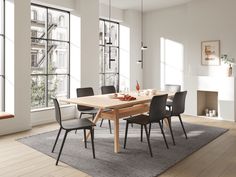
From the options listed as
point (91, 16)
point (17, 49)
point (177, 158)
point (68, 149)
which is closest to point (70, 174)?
point (68, 149)

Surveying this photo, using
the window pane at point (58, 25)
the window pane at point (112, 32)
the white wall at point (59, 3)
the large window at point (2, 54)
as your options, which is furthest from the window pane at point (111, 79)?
the large window at point (2, 54)

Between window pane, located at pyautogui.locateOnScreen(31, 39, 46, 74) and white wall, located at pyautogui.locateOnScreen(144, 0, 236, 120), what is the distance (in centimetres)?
337

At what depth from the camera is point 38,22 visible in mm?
5766

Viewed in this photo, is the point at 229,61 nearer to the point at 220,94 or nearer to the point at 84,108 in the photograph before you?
the point at 220,94

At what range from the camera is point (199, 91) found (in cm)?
657

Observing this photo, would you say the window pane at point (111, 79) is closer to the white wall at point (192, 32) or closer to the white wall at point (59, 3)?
the white wall at point (192, 32)

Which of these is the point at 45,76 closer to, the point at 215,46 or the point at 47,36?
the point at 47,36

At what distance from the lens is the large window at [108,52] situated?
7.26 m

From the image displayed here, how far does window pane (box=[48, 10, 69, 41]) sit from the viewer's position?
5.98 meters

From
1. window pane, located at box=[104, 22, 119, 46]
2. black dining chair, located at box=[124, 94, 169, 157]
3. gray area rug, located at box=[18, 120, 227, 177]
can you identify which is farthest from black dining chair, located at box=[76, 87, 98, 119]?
window pane, located at box=[104, 22, 119, 46]

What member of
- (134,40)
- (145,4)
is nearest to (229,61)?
(145,4)

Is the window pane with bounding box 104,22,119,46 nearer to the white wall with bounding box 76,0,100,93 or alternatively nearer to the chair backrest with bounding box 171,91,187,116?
the white wall with bounding box 76,0,100,93

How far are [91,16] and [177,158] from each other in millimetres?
4118

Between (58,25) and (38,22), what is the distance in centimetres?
54
